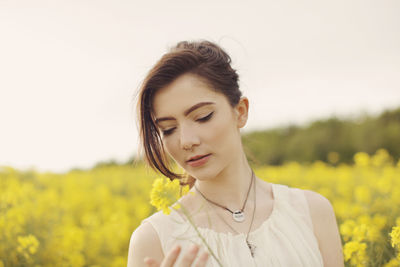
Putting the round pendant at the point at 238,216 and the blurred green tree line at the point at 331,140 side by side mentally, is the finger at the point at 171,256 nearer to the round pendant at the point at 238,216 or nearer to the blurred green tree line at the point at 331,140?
the round pendant at the point at 238,216

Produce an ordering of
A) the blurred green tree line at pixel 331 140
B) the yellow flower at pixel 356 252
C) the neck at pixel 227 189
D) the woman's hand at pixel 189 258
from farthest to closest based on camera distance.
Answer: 1. the blurred green tree line at pixel 331 140
2. the yellow flower at pixel 356 252
3. the neck at pixel 227 189
4. the woman's hand at pixel 189 258

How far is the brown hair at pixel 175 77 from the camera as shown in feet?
5.21

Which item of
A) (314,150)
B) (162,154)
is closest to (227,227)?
(162,154)

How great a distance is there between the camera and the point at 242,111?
1.83 metres

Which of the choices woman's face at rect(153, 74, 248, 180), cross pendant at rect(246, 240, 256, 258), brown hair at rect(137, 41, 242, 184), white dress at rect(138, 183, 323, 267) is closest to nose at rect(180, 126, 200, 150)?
woman's face at rect(153, 74, 248, 180)

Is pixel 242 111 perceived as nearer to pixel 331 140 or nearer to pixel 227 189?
pixel 227 189

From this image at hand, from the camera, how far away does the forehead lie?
1534mm

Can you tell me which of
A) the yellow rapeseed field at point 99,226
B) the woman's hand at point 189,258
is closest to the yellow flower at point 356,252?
the yellow rapeseed field at point 99,226

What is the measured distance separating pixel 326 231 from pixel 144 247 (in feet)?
2.71

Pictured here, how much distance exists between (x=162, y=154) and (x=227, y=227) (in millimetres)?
455

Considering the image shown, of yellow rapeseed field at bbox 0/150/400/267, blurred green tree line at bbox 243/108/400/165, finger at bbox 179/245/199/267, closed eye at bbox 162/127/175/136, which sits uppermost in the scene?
closed eye at bbox 162/127/175/136

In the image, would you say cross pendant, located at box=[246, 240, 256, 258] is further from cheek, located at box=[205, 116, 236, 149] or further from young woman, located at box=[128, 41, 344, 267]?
cheek, located at box=[205, 116, 236, 149]

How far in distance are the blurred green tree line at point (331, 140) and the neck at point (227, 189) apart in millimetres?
8540

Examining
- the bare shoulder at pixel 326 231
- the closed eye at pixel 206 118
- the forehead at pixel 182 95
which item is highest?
the forehead at pixel 182 95
